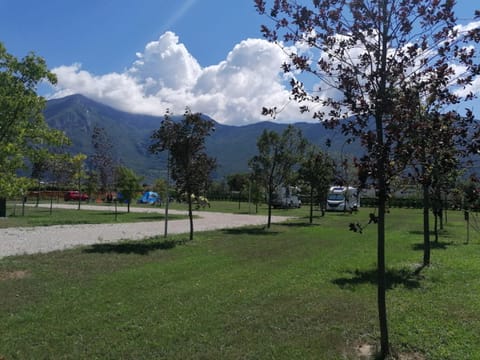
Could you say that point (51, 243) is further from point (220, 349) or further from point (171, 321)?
point (220, 349)

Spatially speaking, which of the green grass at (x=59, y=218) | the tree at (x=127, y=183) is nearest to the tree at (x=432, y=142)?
the green grass at (x=59, y=218)

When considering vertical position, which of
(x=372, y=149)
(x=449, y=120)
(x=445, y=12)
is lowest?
(x=372, y=149)

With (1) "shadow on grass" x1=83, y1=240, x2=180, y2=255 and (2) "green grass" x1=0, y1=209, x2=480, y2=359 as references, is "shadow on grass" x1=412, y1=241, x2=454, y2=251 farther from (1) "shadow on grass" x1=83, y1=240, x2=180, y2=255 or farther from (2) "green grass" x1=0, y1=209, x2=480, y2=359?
(1) "shadow on grass" x1=83, y1=240, x2=180, y2=255

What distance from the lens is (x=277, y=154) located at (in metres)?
23.3

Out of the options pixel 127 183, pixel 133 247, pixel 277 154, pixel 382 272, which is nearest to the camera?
pixel 382 272

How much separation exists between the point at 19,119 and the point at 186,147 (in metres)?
8.65

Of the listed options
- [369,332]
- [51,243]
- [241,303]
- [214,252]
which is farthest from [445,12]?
[51,243]

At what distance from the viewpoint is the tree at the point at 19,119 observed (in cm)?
676

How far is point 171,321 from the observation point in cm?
575

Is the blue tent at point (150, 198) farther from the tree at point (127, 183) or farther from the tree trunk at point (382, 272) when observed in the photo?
the tree trunk at point (382, 272)

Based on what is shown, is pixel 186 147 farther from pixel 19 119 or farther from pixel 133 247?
Answer: pixel 19 119

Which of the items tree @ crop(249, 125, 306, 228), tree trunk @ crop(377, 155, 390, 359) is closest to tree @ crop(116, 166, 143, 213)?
tree @ crop(249, 125, 306, 228)

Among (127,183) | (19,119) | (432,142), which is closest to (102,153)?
(127,183)

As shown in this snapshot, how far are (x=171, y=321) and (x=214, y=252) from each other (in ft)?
21.5
